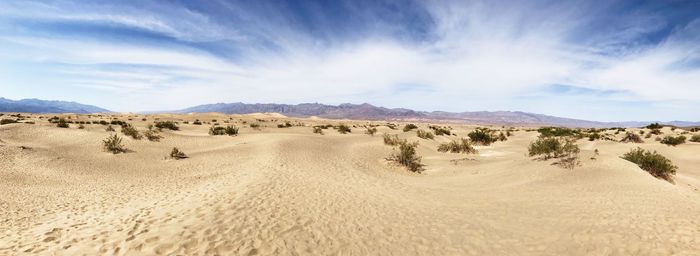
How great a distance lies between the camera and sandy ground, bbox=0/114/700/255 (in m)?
7.53

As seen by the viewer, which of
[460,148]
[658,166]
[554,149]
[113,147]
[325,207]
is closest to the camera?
[325,207]

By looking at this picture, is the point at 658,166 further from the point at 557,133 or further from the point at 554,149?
the point at 557,133

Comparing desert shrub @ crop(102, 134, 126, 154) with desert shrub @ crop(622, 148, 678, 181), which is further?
desert shrub @ crop(102, 134, 126, 154)

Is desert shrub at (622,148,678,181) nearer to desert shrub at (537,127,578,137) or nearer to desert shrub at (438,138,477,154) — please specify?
desert shrub at (438,138,477,154)

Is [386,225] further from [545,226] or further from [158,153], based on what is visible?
[158,153]

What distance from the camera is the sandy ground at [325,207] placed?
7.53 m

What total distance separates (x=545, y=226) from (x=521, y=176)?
6777 mm

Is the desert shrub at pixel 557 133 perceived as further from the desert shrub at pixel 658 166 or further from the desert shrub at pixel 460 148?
the desert shrub at pixel 658 166

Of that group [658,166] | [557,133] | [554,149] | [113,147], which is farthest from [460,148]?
[557,133]

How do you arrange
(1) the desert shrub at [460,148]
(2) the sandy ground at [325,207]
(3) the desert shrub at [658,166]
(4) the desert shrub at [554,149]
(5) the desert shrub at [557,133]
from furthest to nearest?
(5) the desert shrub at [557,133]
(1) the desert shrub at [460,148]
(4) the desert shrub at [554,149]
(3) the desert shrub at [658,166]
(2) the sandy ground at [325,207]

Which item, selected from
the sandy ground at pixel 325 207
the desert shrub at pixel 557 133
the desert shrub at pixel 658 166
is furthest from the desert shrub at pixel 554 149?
the desert shrub at pixel 557 133

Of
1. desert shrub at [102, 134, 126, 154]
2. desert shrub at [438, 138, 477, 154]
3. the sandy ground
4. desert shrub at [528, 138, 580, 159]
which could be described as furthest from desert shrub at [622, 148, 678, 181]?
desert shrub at [102, 134, 126, 154]

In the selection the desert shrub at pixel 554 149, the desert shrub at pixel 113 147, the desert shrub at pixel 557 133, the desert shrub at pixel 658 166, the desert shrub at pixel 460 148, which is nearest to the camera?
the desert shrub at pixel 658 166

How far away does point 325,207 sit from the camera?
1059cm
